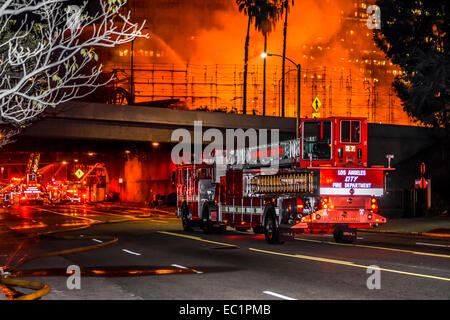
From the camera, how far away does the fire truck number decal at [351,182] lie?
2080 cm

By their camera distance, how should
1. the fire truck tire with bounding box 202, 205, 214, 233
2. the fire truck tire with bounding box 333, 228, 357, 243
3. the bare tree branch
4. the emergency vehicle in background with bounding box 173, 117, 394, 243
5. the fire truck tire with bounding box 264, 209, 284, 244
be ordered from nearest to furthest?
the bare tree branch
the emergency vehicle in background with bounding box 173, 117, 394, 243
the fire truck tire with bounding box 264, 209, 284, 244
the fire truck tire with bounding box 333, 228, 357, 243
the fire truck tire with bounding box 202, 205, 214, 233

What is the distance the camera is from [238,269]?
1564 cm

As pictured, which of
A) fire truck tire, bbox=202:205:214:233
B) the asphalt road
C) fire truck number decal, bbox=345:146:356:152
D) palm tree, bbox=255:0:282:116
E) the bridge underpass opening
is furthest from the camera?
palm tree, bbox=255:0:282:116

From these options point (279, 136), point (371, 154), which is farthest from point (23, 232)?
point (371, 154)

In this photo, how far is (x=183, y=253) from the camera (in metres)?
19.8

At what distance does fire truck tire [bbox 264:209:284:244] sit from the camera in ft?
73.4

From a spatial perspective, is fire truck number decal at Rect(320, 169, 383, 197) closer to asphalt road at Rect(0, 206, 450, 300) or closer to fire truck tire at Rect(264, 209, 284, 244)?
asphalt road at Rect(0, 206, 450, 300)

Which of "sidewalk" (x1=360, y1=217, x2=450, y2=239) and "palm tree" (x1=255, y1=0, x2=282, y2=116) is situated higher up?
"palm tree" (x1=255, y1=0, x2=282, y2=116)

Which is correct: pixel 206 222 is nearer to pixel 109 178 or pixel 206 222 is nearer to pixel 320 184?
pixel 320 184

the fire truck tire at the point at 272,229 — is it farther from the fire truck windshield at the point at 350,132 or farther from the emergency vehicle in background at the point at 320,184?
the fire truck windshield at the point at 350,132

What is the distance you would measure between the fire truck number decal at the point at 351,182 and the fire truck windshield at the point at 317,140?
921 mm

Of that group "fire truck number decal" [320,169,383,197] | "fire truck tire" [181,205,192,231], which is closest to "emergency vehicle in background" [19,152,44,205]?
"fire truck tire" [181,205,192,231]

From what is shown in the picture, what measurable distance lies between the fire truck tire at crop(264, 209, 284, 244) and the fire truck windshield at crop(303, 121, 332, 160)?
2582 mm

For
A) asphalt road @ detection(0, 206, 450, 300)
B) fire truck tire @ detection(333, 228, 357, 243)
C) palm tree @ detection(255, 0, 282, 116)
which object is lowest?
asphalt road @ detection(0, 206, 450, 300)
